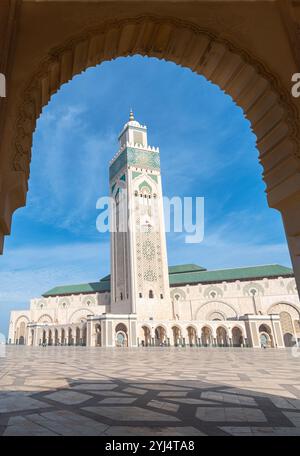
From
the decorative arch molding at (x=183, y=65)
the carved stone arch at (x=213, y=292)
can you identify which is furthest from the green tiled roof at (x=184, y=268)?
the decorative arch molding at (x=183, y=65)

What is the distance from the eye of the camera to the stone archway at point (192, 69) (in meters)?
2.09

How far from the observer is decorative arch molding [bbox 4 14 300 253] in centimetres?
216

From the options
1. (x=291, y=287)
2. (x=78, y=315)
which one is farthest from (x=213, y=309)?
(x=78, y=315)

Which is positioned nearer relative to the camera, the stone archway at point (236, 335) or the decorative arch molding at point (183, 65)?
the decorative arch molding at point (183, 65)

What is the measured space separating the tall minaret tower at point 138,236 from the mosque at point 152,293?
9cm

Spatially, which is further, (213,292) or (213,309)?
(213,292)

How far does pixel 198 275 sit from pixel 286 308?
972 cm

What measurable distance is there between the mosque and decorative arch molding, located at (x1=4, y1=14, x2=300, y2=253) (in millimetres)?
23954

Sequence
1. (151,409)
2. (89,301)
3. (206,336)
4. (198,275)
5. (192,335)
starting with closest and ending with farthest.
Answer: (151,409) < (206,336) < (192,335) < (198,275) < (89,301)

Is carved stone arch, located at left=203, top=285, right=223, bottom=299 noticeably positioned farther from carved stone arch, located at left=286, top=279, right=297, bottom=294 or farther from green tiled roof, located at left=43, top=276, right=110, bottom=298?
green tiled roof, located at left=43, top=276, right=110, bottom=298

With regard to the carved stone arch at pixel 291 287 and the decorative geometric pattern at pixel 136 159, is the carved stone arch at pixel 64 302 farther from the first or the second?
the carved stone arch at pixel 291 287

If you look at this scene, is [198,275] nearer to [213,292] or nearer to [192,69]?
[213,292]

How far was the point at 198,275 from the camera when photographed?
35.7m
